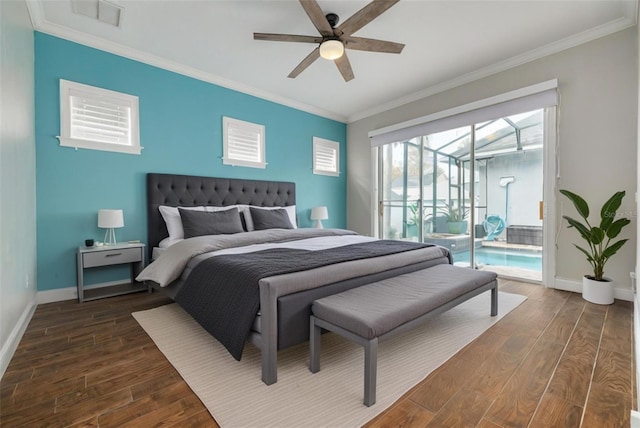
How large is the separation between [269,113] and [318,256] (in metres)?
3.19

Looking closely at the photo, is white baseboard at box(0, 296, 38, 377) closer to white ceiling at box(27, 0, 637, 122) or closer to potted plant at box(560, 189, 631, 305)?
white ceiling at box(27, 0, 637, 122)

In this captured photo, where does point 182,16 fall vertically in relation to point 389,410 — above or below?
above

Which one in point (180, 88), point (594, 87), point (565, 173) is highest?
point (180, 88)

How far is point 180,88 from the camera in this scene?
3.69m

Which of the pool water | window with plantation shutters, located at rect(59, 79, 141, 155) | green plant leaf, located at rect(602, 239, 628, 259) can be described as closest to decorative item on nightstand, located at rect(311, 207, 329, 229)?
the pool water

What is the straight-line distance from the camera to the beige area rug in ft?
4.49

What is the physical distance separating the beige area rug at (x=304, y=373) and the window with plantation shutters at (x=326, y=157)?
3548 mm

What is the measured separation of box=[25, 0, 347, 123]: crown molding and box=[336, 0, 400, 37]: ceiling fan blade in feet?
7.20

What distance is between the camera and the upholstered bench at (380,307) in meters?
1.44

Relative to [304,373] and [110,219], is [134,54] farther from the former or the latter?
[304,373]

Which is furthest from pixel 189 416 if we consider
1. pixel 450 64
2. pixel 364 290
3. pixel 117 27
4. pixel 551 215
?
pixel 450 64

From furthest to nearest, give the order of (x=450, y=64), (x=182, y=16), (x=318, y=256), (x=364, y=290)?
(x=450, y=64) → (x=182, y=16) → (x=318, y=256) → (x=364, y=290)

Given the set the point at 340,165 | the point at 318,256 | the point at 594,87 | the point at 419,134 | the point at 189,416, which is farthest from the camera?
the point at 340,165

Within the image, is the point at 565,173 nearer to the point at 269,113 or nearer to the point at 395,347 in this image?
the point at 395,347
